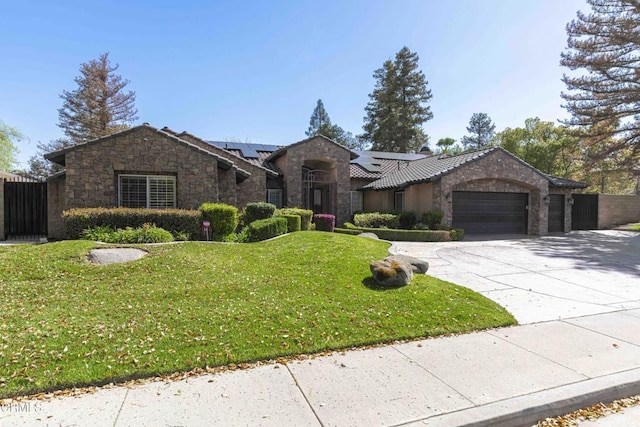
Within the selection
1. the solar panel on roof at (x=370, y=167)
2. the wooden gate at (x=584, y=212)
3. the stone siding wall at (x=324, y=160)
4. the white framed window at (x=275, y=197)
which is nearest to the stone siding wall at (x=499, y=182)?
the wooden gate at (x=584, y=212)

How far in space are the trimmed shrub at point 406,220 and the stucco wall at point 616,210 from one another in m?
14.1

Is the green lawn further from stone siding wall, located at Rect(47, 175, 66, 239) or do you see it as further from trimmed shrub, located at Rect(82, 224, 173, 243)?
stone siding wall, located at Rect(47, 175, 66, 239)

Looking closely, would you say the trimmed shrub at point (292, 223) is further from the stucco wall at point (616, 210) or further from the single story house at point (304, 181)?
the stucco wall at point (616, 210)

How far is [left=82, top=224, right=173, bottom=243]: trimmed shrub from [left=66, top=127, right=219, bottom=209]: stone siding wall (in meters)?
2.37

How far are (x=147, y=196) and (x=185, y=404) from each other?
11118 millimetres

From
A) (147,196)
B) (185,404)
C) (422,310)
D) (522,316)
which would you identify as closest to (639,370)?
(522,316)

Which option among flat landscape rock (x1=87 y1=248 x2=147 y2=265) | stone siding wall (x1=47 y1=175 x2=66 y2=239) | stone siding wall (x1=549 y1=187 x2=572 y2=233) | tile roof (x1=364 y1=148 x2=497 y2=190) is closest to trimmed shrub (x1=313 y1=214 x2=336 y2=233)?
tile roof (x1=364 y1=148 x2=497 y2=190)

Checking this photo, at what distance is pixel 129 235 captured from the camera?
9430 millimetres

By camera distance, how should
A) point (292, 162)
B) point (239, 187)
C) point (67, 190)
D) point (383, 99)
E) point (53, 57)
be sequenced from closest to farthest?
1. point (67, 190)
2. point (53, 57)
3. point (239, 187)
4. point (292, 162)
5. point (383, 99)

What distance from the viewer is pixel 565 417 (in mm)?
3014

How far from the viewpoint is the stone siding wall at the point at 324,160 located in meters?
19.0

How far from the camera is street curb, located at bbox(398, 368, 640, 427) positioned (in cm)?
276

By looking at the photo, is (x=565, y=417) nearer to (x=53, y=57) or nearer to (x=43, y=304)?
(x=43, y=304)

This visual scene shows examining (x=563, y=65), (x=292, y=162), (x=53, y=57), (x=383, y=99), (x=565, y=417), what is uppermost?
(x=383, y=99)
